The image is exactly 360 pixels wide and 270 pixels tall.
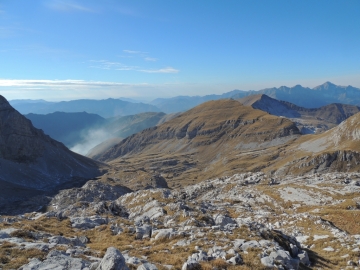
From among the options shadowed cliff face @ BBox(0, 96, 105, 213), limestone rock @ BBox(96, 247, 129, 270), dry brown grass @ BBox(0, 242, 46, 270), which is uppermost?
limestone rock @ BBox(96, 247, 129, 270)

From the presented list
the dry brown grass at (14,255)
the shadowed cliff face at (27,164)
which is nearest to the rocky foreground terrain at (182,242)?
the dry brown grass at (14,255)

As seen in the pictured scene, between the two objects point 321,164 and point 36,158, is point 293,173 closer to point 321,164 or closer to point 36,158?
point 321,164

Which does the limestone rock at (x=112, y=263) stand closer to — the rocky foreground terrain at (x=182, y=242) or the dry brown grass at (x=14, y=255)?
the rocky foreground terrain at (x=182, y=242)

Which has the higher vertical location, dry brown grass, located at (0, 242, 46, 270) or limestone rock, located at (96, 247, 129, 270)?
limestone rock, located at (96, 247, 129, 270)

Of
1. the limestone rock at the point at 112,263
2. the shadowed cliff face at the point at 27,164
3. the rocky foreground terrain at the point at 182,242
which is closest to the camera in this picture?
the limestone rock at the point at 112,263

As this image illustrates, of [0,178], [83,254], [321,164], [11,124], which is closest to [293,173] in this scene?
[321,164]

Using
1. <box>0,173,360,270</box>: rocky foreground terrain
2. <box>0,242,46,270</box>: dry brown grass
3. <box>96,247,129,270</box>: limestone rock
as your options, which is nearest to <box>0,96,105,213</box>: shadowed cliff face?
<box>0,173,360,270</box>: rocky foreground terrain

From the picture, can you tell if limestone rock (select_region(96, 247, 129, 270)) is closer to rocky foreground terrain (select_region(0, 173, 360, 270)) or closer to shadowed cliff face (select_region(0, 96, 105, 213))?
rocky foreground terrain (select_region(0, 173, 360, 270))

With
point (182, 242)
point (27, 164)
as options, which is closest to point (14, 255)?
point (182, 242)

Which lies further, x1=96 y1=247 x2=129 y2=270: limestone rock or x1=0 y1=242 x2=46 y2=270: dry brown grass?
x1=0 y1=242 x2=46 y2=270: dry brown grass

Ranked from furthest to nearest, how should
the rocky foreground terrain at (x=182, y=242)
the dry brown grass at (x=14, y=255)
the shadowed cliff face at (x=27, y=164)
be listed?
the shadowed cliff face at (x=27, y=164) → the rocky foreground terrain at (x=182, y=242) → the dry brown grass at (x=14, y=255)

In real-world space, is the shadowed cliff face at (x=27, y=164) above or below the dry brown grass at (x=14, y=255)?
below

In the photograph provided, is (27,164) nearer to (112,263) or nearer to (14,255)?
(14,255)

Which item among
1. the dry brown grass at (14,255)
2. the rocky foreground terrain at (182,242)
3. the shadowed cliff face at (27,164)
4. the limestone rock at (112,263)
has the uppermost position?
the limestone rock at (112,263)
